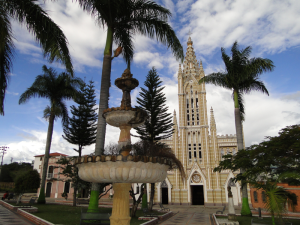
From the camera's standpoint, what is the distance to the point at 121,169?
3768 millimetres

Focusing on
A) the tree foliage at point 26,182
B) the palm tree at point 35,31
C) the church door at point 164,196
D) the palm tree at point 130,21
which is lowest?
the church door at point 164,196

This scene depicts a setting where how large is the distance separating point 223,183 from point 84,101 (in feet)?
54.9

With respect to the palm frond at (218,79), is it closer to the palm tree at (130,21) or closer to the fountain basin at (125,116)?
the palm tree at (130,21)

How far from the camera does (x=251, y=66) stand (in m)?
13.4

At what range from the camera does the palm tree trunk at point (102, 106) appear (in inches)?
276

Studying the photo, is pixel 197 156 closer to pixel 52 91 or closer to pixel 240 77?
pixel 240 77

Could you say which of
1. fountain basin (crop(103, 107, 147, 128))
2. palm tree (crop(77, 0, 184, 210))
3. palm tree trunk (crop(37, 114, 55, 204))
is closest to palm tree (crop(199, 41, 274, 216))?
palm tree (crop(77, 0, 184, 210))

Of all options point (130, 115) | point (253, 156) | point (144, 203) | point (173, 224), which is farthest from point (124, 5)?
point (144, 203)

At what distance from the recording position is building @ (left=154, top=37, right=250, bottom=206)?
2366cm

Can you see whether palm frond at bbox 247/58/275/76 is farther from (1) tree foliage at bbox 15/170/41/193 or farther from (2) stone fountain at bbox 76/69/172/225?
(1) tree foliage at bbox 15/170/41/193

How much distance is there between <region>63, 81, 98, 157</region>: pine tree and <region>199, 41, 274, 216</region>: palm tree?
1073cm

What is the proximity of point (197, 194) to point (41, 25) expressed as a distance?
79.8 ft

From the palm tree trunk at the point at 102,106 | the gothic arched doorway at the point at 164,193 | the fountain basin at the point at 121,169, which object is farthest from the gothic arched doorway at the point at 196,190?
the fountain basin at the point at 121,169

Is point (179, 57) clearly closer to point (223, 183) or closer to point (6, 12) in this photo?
point (6, 12)
